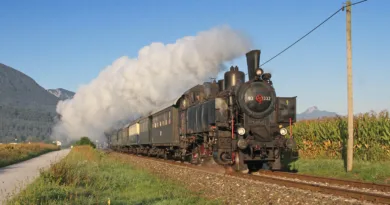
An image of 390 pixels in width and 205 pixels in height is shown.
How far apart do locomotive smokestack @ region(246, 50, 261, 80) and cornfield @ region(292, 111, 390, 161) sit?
21.8ft

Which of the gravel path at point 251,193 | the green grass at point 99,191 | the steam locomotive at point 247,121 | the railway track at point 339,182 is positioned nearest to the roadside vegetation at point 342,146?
the railway track at point 339,182

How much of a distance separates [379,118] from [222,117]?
8087 millimetres

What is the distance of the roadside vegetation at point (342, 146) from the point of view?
16564 mm

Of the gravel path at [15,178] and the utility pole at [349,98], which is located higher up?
the utility pole at [349,98]

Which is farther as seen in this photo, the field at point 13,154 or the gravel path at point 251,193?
the field at point 13,154

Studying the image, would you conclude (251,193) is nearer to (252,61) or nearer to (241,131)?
(241,131)

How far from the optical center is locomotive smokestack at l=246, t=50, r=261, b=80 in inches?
675

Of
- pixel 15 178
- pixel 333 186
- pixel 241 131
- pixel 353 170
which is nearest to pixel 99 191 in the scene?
pixel 241 131

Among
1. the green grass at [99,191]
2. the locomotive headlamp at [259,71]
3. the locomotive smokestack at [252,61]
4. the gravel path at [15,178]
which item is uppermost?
the locomotive smokestack at [252,61]

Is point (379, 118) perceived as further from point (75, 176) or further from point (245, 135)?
point (75, 176)

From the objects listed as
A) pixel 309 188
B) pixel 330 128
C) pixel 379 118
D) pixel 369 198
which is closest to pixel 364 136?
pixel 379 118

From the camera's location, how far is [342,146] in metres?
22.1

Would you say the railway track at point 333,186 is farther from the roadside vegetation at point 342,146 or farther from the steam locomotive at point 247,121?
the roadside vegetation at point 342,146

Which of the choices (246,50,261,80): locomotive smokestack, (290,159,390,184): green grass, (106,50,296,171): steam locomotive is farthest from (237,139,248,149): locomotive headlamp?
(290,159,390,184): green grass
